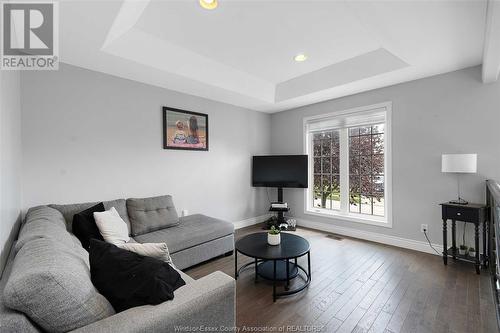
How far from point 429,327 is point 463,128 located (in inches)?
98.0

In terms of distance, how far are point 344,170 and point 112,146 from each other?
12.3 ft

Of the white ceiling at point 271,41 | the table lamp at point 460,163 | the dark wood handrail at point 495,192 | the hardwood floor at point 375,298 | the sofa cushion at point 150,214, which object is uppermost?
the white ceiling at point 271,41

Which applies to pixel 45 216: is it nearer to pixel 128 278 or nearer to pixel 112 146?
pixel 112 146

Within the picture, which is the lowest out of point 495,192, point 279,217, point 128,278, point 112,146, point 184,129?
point 279,217

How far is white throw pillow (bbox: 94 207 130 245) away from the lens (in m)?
2.22

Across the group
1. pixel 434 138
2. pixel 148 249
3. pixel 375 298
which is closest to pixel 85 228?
pixel 148 249

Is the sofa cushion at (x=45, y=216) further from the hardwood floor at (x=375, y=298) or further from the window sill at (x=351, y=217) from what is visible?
the window sill at (x=351, y=217)

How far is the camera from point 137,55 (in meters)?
2.61

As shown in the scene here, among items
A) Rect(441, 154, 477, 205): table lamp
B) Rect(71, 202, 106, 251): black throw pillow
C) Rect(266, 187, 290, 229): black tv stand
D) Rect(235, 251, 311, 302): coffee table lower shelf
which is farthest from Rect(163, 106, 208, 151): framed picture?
Rect(441, 154, 477, 205): table lamp

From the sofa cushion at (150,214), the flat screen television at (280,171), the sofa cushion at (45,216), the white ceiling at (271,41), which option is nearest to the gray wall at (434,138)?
the white ceiling at (271,41)

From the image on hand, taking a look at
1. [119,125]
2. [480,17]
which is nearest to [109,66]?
[119,125]

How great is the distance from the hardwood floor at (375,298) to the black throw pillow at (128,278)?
1.07m

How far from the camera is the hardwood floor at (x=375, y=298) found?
1.82 metres

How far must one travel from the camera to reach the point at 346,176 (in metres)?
4.19
